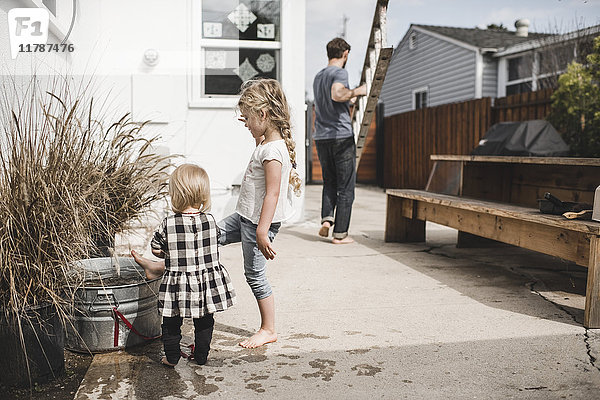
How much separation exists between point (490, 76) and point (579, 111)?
790 cm

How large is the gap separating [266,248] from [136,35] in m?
3.71

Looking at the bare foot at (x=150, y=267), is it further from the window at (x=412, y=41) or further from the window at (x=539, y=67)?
the window at (x=412, y=41)

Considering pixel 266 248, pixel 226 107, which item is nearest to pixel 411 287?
pixel 266 248

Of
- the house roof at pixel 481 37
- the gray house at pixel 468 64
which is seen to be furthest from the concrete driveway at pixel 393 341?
the house roof at pixel 481 37

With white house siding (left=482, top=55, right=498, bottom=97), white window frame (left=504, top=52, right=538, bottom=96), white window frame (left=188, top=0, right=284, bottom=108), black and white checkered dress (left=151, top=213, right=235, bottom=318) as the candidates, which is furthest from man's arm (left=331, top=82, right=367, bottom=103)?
white house siding (left=482, top=55, right=498, bottom=97)

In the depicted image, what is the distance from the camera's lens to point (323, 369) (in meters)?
2.42

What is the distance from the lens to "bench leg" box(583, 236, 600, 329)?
2852mm

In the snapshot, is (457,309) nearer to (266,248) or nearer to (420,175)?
(266,248)

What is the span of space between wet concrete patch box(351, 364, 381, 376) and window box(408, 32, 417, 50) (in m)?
17.6

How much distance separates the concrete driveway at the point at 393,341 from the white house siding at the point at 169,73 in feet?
5.25

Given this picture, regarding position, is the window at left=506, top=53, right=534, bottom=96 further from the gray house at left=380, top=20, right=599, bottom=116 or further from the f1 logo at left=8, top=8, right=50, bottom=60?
the f1 logo at left=8, top=8, right=50, bottom=60

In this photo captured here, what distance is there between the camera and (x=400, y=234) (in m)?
5.48

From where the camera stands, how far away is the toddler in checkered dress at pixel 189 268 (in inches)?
94.6

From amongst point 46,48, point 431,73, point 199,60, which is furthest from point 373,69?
point 431,73
